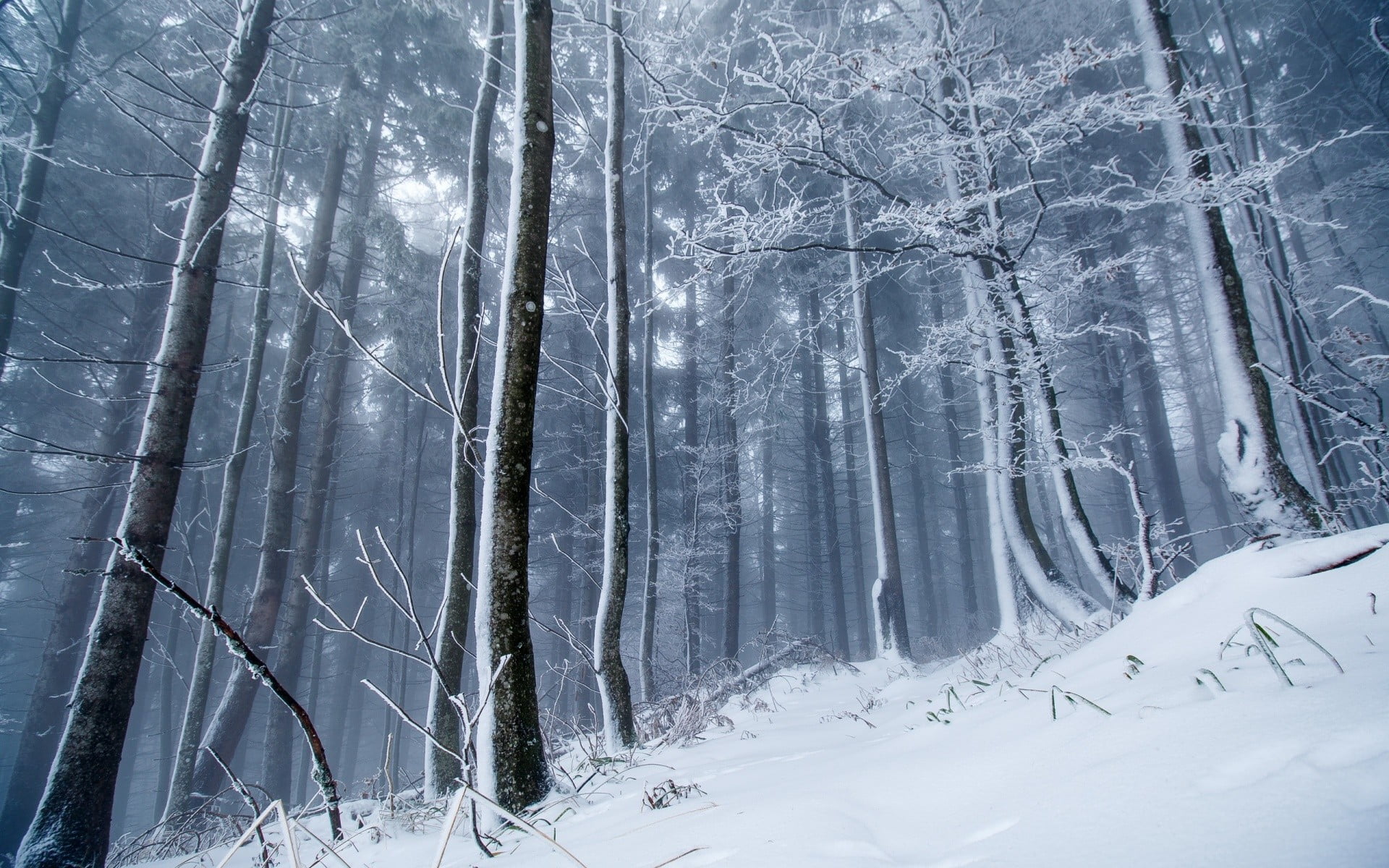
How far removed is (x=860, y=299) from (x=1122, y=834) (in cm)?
883

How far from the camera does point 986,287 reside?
5.03 m

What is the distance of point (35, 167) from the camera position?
735 centimetres

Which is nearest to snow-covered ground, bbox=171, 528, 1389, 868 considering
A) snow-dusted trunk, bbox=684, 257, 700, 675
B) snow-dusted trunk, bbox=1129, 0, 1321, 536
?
snow-dusted trunk, bbox=1129, 0, 1321, 536

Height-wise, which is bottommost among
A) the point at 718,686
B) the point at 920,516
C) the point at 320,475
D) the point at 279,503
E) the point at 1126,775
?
the point at 718,686

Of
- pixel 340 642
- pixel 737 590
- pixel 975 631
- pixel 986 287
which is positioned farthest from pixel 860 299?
pixel 340 642

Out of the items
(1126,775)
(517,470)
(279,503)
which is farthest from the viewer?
(279,503)

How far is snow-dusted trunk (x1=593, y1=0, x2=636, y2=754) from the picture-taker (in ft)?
13.8

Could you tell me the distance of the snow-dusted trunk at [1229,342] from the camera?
12.8 feet

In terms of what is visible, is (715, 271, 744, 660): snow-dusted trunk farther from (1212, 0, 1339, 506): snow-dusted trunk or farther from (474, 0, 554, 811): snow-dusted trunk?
(474, 0, 554, 811): snow-dusted trunk

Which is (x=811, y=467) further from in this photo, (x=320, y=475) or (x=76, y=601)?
(x=76, y=601)

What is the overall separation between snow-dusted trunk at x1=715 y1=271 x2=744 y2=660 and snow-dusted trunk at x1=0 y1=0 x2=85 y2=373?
11.0 m

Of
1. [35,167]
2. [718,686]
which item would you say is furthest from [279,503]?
[718,686]

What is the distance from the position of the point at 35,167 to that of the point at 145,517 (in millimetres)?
7146

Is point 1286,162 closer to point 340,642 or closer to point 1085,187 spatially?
point 1085,187
